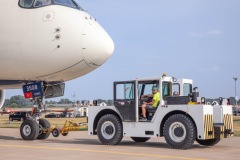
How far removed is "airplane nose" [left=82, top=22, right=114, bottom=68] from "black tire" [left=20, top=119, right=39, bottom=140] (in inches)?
136

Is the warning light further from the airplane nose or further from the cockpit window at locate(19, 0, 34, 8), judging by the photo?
the cockpit window at locate(19, 0, 34, 8)

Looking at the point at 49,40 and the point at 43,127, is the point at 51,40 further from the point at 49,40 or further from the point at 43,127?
the point at 43,127

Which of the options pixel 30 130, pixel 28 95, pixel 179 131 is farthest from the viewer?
pixel 28 95

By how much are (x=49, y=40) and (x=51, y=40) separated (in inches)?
2.9

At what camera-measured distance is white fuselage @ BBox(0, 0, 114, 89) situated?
15.2 m

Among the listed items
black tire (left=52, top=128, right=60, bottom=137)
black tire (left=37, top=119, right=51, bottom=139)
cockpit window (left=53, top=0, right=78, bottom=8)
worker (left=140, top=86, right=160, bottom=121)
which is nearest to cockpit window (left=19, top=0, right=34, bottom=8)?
cockpit window (left=53, top=0, right=78, bottom=8)

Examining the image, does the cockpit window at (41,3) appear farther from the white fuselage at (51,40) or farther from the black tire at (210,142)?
the black tire at (210,142)

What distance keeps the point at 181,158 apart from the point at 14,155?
4.47 metres

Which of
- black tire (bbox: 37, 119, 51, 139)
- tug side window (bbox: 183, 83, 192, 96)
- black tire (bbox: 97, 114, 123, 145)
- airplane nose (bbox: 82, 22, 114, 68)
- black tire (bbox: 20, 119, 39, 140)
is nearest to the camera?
black tire (bbox: 97, 114, 123, 145)

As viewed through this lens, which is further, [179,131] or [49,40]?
[49,40]

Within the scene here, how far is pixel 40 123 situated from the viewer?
58.9 ft

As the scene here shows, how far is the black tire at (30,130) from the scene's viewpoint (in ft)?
55.1

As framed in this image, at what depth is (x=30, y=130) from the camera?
16.9m

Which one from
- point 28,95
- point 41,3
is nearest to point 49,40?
Answer: point 41,3
